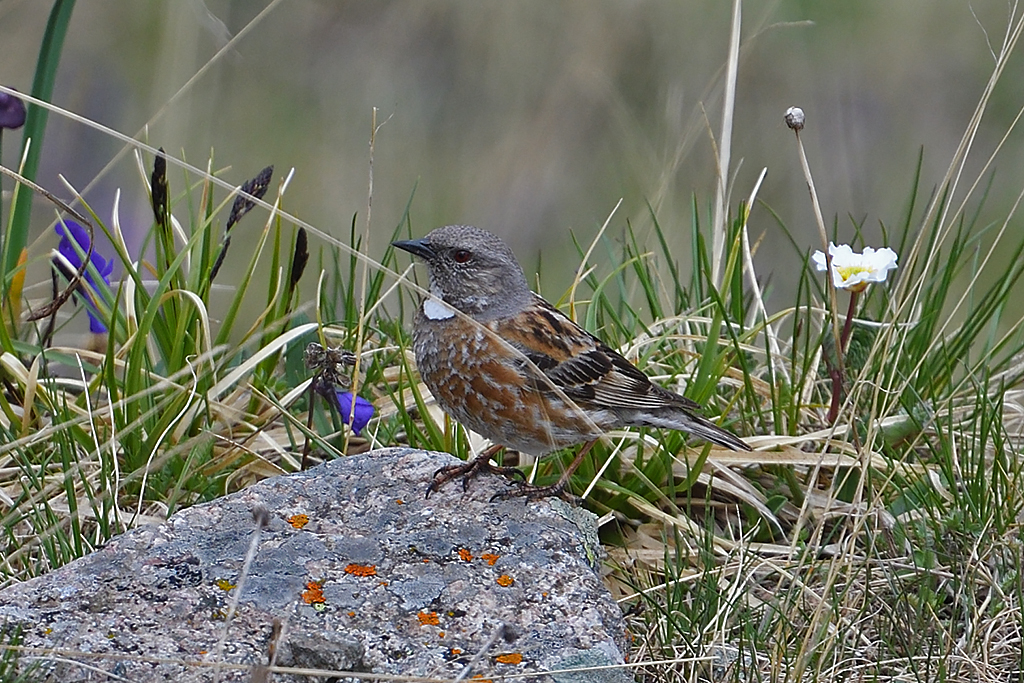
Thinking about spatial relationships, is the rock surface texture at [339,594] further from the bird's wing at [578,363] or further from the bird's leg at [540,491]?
the bird's wing at [578,363]

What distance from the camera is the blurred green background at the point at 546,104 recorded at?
8.89m

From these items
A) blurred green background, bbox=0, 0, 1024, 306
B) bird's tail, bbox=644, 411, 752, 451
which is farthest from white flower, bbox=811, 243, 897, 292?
blurred green background, bbox=0, 0, 1024, 306

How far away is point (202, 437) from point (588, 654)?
119cm

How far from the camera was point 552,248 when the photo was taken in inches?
356

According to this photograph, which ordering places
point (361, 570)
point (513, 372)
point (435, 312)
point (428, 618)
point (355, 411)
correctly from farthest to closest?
point (355, 411) < point (435, 312) < point (513, 372) < point (361, 570) < point (428, 618)

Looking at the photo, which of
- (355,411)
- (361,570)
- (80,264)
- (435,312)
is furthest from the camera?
(80,264)

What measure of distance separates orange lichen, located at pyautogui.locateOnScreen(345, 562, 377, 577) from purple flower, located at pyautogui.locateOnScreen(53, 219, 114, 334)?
1942mm

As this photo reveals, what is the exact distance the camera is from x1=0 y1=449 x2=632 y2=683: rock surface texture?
3.06m

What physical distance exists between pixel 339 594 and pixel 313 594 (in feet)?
0.23

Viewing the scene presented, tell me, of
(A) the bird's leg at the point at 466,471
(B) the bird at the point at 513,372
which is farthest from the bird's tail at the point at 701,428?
(A) the bird's leg at the point at 466,471

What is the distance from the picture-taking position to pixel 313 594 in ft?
10.9

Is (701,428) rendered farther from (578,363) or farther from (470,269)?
(470,269)

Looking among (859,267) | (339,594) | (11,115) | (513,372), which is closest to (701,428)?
(513,372)

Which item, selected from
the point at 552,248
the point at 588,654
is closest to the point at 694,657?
the point at 588,654
